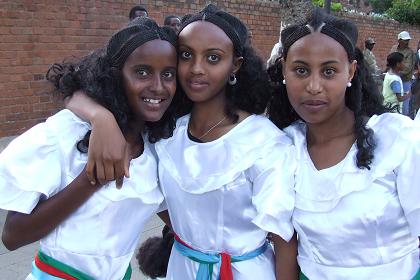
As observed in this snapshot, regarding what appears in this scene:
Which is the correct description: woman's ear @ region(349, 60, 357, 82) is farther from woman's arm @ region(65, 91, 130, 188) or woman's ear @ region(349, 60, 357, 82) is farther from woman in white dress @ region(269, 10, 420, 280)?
woman's arm @ region(65, 91, 130, 188)

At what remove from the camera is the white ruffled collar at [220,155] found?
204 cm

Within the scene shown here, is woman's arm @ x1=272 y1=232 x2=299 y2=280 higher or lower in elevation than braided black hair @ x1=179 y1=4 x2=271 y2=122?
lower

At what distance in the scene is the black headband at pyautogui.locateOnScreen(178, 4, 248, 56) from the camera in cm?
213

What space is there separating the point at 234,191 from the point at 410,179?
650 millimetres

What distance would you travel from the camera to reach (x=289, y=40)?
2031 mm

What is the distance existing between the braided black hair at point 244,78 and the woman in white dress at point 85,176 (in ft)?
0.74

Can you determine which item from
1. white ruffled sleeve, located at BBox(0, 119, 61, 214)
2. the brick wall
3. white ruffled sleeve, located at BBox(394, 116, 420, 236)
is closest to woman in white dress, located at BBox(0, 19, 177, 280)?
white ruffled sleeve, located at BBox(0, 119, 61, 214)

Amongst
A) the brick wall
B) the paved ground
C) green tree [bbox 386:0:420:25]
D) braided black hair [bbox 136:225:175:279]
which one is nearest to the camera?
braided black hair [bbox 136:225:175:279]

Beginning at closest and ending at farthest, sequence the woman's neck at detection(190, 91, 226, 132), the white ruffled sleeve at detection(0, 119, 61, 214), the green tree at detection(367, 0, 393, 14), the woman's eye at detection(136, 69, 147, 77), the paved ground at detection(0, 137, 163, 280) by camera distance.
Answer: the white ruffled sleeve at detection(0, 119, 61, 214) → the woman's eye at detection(136, 69, 147, 77) → the woman's neck at detection(190, 91, 226, 132) → the paved ground at detection(0, 137, 163, 280) → the green tree at detection(367, 0, 393, 14)

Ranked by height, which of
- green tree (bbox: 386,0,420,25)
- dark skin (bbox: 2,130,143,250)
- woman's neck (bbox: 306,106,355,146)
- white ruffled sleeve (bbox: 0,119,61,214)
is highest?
woman's neck (bbox: 306,106,355,146)

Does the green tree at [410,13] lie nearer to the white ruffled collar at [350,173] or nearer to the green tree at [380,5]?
the green tree at [380,5]

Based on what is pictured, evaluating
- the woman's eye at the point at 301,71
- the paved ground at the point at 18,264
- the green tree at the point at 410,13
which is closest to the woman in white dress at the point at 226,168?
the woman's eye at the point at 301,71

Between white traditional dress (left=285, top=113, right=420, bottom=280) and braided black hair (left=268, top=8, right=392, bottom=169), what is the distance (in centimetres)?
4

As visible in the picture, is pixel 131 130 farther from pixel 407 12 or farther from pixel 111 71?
pixel 407 12
